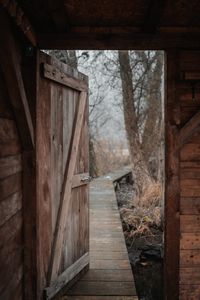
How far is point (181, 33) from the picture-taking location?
10.2 feet

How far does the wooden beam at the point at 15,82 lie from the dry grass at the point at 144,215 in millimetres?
4075

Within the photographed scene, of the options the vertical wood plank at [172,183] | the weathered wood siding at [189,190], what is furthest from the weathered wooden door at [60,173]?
the weathered wood siding at [189,190]

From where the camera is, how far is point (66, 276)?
3.76 meters

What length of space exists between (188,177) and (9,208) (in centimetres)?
173

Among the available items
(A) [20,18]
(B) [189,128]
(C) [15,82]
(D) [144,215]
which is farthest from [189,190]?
(D) [144,215]

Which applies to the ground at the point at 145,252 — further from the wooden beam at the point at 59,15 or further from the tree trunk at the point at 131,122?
the wooden beam at the point at 59,15

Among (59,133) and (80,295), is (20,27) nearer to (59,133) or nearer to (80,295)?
(59,133)

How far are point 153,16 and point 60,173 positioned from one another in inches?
70.4

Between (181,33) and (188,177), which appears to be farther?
(188,177)

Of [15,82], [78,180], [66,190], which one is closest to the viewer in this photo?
[15,82]

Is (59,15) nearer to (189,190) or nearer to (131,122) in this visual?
(189,190)

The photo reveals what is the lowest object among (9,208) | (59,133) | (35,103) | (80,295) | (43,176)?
(80,295)

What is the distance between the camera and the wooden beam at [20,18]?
7.26 ft

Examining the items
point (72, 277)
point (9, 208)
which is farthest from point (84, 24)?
point (72, 277)
